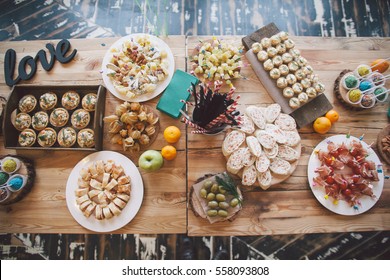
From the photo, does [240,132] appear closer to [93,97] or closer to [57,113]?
[93,97]

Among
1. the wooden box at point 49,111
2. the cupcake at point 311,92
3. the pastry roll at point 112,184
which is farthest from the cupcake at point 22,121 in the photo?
the cupcake at point 311,92

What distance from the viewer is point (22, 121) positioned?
6.72 feet

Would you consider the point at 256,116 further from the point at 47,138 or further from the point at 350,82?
the point at 47,138

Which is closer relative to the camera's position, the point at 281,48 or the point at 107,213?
the point at 107,213

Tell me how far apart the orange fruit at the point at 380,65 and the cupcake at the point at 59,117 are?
238 centimetres

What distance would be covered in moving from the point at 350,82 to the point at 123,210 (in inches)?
76.1

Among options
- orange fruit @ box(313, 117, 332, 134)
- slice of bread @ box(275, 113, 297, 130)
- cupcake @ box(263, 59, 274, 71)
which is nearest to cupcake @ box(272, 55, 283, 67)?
cupcake @ box(263, 59, 274, 71)

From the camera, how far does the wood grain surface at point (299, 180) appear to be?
2.01 metres

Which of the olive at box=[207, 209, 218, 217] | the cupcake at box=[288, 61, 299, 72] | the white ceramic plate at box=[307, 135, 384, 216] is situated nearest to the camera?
the olive at box=[207, 209, 218, 217]

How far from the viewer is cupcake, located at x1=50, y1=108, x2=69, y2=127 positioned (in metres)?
2.06

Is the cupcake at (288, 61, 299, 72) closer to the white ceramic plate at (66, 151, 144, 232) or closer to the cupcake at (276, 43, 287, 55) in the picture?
the cupcake at (276, 43, 287, 55)

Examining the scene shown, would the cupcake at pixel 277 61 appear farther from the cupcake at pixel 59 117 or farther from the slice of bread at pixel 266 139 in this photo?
the cupcake at pixel 59 117

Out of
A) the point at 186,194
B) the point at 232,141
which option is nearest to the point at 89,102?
the point at 186,194

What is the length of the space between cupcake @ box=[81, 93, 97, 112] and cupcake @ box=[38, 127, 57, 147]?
30cm
